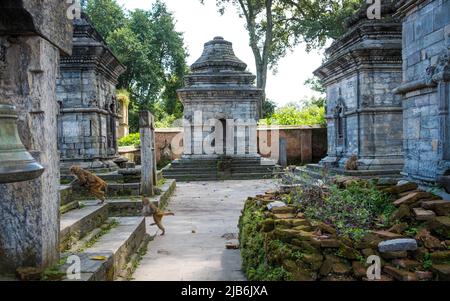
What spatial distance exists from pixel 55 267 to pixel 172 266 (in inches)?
81.0

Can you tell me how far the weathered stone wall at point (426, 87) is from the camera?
598 centimetres

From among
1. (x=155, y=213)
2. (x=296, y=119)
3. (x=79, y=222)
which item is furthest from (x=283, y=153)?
(x=79, y=222)

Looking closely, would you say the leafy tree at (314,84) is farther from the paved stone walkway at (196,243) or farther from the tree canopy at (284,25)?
the paved stone walkway at (196,243)

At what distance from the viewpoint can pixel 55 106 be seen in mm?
3678

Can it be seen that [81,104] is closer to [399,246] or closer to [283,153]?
[399,246]

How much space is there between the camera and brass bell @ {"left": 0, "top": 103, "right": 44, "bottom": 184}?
195 centimetres

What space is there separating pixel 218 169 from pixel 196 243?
11065 mm

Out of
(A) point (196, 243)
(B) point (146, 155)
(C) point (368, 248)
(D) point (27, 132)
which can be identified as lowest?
(A) point (196, 243)

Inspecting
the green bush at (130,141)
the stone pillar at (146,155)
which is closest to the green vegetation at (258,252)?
the stone pillar at (146,155)

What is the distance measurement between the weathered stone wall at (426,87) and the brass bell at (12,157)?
5.76 m

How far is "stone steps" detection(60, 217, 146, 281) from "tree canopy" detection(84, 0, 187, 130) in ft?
82.9

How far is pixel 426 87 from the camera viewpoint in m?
6.58
